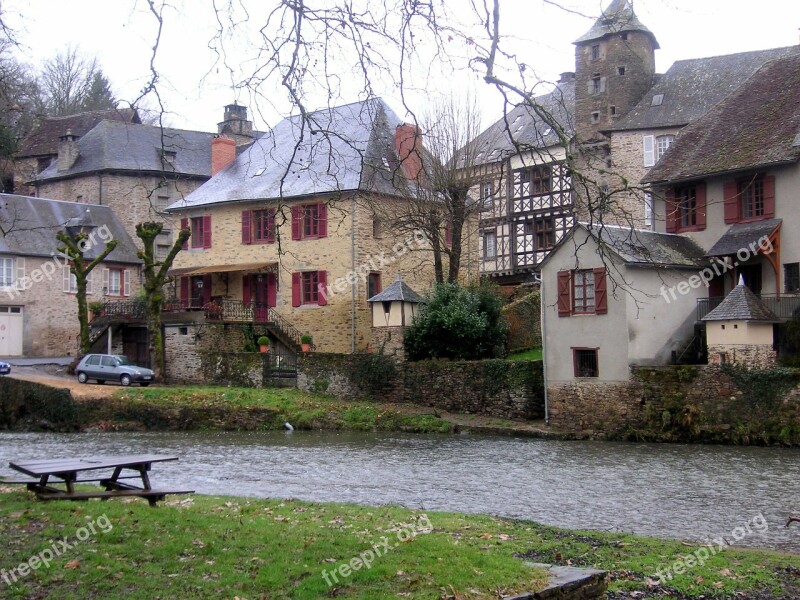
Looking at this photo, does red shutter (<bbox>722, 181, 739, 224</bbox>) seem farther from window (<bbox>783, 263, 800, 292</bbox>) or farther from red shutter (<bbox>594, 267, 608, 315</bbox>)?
red shutter (<bbox>594, 267, 608, 315</bbox>)

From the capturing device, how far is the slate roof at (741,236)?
86.5ft

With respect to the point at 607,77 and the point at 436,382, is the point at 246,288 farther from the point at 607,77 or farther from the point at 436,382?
the point at 607,77

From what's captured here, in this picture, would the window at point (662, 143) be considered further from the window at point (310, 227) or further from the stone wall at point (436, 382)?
the stone wall at point (436, 382)

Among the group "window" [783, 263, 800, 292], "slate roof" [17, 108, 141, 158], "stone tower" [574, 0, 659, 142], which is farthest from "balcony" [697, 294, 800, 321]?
"slate roof" [17, 108, 141, 158]

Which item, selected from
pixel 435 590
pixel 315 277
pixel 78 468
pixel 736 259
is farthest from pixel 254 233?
pixel 435 590

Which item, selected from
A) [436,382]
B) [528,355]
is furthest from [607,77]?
[436,382]

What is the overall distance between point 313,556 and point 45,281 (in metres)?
34.5

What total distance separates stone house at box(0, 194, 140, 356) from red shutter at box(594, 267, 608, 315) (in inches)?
775

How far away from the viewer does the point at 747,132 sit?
92.0 ft

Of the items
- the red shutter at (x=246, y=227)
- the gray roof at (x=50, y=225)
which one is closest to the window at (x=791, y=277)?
the red shutter at (x=246, y=227)

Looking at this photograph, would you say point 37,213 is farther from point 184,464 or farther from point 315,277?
point 184,464

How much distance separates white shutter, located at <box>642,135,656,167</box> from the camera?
41.1 metres

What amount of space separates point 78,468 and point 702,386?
17606 millimetres

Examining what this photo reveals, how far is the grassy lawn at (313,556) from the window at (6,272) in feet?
97.9
